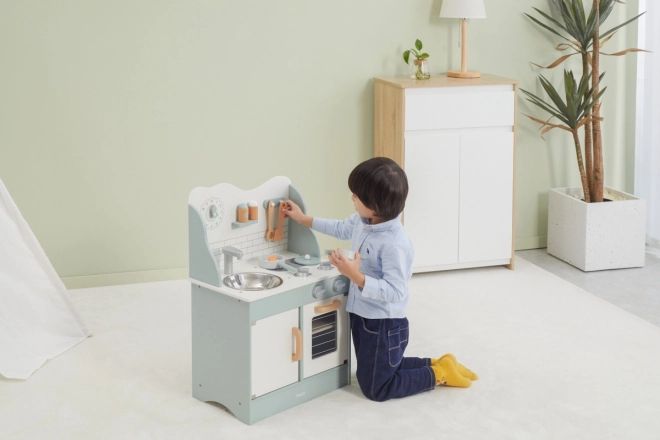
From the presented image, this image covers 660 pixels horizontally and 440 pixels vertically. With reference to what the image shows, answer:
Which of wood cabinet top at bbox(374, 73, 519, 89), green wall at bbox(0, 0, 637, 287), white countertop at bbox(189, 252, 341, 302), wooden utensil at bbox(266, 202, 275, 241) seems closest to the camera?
white countertop at bbox(189, 252, 341, 302)

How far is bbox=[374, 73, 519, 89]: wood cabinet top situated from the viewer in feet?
13.0

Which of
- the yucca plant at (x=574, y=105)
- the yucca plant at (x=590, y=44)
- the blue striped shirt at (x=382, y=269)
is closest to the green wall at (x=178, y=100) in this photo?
the yucca plant at (x=590, y=44)

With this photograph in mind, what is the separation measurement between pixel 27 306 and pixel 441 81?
2.12m

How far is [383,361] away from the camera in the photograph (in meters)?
2.81

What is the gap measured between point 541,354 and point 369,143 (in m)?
1.53

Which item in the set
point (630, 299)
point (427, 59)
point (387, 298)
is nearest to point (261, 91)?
point (427, 59)

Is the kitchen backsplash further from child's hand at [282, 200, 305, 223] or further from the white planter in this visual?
the white planter

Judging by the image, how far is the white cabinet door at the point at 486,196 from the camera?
4.11m

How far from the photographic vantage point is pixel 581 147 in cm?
464

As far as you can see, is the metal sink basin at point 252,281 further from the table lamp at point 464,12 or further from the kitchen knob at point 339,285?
the table lamp at point 464,12

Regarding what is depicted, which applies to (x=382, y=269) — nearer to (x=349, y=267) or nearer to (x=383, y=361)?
(x=349, y=267)

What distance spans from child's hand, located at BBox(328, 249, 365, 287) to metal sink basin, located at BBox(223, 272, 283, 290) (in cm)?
20

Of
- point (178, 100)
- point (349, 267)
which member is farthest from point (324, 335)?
point (178, 100)

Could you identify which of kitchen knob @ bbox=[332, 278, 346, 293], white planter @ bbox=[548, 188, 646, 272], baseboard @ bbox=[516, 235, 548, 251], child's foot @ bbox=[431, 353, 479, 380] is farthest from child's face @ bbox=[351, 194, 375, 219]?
baseboard @ bbox=[516, 235, 548, 251]
